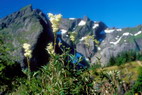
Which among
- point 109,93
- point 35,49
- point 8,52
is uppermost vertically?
point 35,49

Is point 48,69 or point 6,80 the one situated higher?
point 6,80

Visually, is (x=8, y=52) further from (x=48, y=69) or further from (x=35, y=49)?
(x=35, y=49)

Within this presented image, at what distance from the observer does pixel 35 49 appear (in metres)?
175

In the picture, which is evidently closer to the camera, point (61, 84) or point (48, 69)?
point (61, 84)

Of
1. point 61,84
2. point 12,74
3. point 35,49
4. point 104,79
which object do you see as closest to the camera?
point 61,84

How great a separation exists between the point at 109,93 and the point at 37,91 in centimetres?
131

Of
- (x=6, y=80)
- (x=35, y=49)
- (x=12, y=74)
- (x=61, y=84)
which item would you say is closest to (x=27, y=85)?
(x=61, y=84)

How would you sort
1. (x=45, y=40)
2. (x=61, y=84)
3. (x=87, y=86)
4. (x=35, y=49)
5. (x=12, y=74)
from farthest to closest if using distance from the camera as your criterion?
(x=45, y=40) → (x=35, y=49) → (x=12, y=74) → (x=87, y=86) → (x=61, y=84)

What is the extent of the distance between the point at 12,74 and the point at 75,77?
4050 mm

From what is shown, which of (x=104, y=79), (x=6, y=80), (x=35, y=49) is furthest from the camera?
(x=35, y=49)

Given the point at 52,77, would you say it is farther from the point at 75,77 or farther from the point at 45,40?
the point at 45,40

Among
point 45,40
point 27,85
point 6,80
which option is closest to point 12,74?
point 6,80

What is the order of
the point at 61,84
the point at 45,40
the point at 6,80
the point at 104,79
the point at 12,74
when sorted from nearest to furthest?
the point at 61,84, the point at 104,79, the point at 6,80, the point at 12,74, the point at 45,40

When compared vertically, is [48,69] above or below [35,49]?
below
